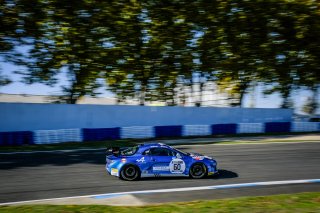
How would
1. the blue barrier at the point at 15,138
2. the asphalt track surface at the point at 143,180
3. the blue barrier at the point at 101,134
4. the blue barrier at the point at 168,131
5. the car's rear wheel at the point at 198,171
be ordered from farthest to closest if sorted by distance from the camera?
the blue barrier at the point at 168,131, the blue barrier at the point at 101,134, the blue barrier at the point at 15,138, the car's rear wheel at the point at 198,171, the asphalt track surface at the point at 143,180

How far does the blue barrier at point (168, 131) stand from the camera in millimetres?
24469

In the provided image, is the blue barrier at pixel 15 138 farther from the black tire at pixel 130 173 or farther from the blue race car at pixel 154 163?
the black tire at pixel 130 173

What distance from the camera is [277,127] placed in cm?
2714

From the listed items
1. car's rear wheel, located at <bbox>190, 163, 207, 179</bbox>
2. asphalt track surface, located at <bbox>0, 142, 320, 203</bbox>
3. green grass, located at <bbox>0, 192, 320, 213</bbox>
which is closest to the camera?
green grass, located at <bbox>0, 192, 320, 213</bbox>

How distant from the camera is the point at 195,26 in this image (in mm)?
29312

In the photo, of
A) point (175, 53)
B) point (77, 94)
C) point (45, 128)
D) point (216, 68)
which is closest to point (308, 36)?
point (216, 68)

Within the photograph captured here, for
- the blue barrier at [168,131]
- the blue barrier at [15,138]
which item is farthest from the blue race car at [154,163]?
Answer: the blue barrier at [168,131]

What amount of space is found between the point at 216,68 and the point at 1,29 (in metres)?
16.2

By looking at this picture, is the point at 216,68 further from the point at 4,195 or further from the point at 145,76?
the point at 4,195

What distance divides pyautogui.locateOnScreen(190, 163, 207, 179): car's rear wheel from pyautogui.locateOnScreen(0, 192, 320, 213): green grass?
276cm

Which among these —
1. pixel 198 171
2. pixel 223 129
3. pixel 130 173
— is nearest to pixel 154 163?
pixel 130 173

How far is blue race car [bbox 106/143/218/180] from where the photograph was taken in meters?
11.7

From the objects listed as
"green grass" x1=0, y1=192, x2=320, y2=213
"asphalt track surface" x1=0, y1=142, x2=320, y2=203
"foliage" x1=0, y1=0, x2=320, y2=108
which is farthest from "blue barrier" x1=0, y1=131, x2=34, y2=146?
"green grass" x1=0, y1=192, x2=320, y2=213

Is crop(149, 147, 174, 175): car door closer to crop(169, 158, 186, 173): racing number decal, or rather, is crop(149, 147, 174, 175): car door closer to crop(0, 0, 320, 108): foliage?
crop(169, 158, 186, 173): racing number decal
